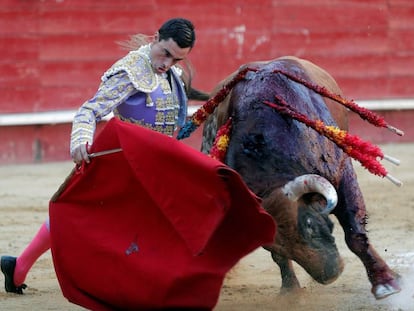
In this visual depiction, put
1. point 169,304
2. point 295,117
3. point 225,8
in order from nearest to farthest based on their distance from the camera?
point 169,304 < point 295,117 < point 225,8

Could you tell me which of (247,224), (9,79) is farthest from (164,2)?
(247,224)

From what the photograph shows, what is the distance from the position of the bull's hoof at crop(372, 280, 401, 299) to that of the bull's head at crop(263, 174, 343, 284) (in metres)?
0.34

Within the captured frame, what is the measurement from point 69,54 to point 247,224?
4.52m

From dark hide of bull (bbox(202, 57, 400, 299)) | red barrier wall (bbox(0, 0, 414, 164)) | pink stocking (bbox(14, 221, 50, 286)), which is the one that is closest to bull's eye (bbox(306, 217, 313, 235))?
dark hide of bull (bbox(202, 57, 400, 299))

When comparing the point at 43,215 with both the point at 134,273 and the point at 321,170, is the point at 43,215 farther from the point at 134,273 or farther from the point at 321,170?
the point at 134,273

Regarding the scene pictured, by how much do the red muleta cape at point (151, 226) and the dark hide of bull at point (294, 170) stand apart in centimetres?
48

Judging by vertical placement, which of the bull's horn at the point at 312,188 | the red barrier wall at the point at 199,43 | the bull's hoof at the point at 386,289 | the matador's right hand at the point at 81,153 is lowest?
the red barrier wall at the point at 199,43

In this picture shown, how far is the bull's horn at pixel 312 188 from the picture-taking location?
3.52 m

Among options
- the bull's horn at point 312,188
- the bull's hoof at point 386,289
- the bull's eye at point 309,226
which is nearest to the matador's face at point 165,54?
the bull's horn at point 312,188

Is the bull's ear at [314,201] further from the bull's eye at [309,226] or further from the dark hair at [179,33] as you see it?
the dark hair at [179,33]

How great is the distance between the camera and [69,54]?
7402 millimetres

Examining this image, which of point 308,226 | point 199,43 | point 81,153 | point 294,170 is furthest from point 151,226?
point 199,43

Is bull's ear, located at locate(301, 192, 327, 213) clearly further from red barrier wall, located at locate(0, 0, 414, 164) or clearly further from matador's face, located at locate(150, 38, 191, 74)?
red barrier wall, located at locate(0, 0, 414, 164)

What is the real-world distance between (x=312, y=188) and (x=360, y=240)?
52 centimetres
